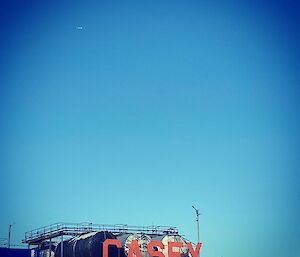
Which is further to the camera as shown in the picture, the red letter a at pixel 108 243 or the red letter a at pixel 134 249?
the red letter a at pixel 134 249

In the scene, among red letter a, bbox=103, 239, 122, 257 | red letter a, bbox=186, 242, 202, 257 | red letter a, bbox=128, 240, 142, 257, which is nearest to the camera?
red letter a, bbox=103, 239, 122, 257

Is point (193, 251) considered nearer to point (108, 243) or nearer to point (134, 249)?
point (134, 249)

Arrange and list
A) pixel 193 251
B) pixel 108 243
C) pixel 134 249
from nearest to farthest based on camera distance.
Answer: pixel 108 243 → pixel 134 249 → pixel 193 251

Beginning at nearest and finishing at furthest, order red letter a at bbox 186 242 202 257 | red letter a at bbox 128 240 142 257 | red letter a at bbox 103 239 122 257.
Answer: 1. red letter a at bbox 103 239 122 257
2. red letter a at bbox 128 240 142 257
3. red letter a at bbox 186 242 202 257

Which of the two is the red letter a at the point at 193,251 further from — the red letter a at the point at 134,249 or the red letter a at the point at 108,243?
the red letter a at the point at 108,243

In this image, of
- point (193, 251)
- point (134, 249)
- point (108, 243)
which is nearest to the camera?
point (108, 243)

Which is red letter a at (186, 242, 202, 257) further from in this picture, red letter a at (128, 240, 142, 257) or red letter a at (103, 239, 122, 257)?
red letter a at (103, 239, 122, 257)

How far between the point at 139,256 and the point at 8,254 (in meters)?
21.5

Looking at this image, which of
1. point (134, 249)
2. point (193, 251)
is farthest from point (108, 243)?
point (193, 251)

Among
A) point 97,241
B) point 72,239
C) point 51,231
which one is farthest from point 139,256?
point 51,231

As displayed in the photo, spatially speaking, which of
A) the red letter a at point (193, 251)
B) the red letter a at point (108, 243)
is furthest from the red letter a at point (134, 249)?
the red letter a at point (193, 251)

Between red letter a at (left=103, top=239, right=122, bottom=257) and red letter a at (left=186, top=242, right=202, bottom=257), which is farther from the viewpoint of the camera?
red letter a at (left=186, top=242, right=202, bottom=257)

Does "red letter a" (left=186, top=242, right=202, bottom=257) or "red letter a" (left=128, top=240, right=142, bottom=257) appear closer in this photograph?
"red letter a" (left=128, top=240, right=142, bottom=257)

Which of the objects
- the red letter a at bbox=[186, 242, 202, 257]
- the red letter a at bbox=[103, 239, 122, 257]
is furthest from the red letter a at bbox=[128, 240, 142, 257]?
the red letter a at bbox=[186, 242, 202, 257]
